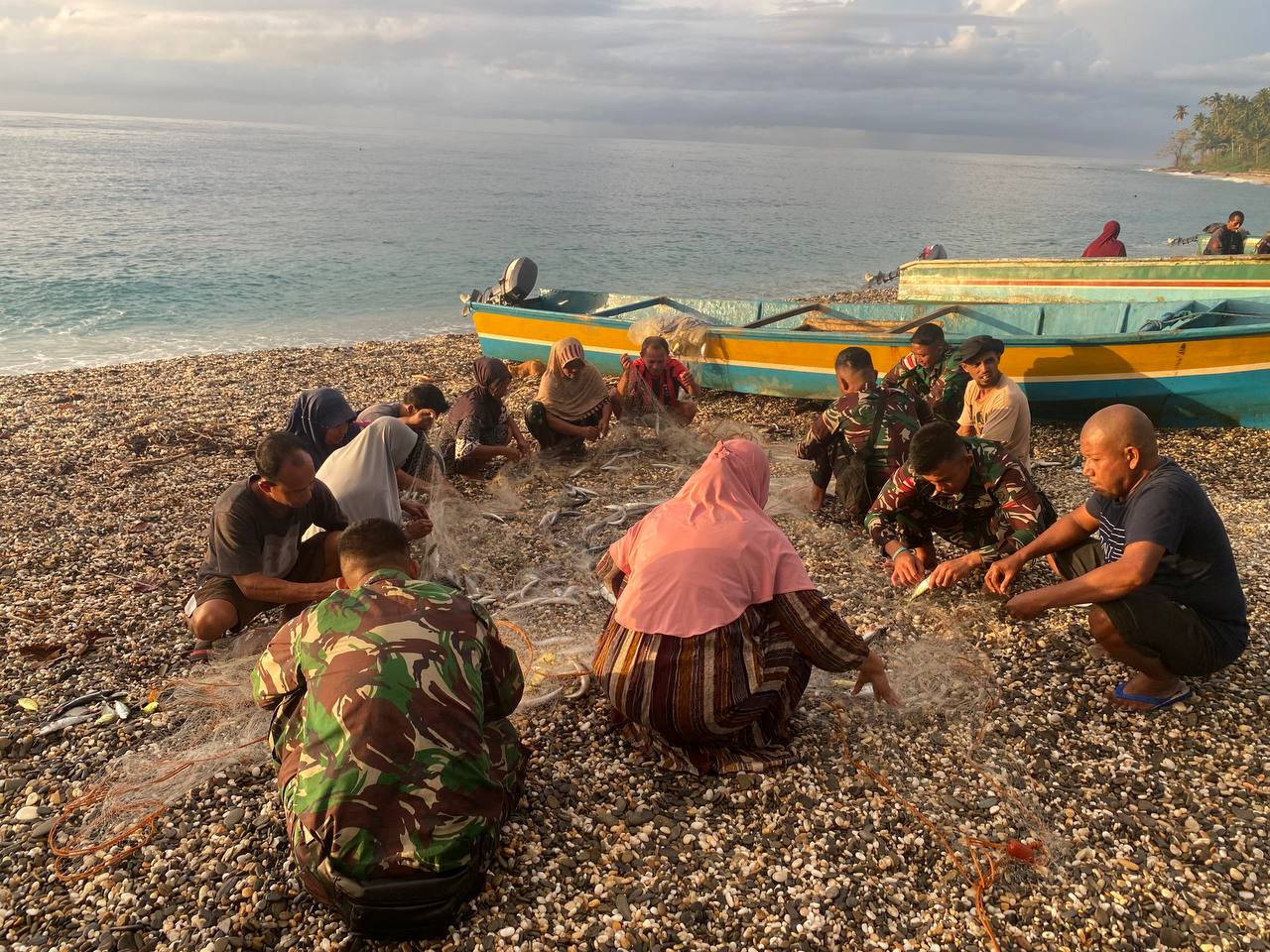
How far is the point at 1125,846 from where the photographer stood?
124 inches

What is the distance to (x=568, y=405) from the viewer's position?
7.65 m

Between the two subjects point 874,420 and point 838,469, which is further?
point 838,469

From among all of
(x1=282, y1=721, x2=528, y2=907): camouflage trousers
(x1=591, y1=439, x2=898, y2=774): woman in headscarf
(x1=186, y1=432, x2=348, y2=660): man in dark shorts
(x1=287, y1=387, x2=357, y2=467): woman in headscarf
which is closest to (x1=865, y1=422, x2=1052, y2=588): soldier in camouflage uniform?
(x1=591, y1=439, x2=898, y2=774): woman in headscarf

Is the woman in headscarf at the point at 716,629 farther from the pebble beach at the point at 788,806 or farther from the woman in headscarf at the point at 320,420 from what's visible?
the woman in headscarf at the point at 320,420

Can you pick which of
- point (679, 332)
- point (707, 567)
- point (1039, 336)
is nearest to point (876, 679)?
point (707, 567)

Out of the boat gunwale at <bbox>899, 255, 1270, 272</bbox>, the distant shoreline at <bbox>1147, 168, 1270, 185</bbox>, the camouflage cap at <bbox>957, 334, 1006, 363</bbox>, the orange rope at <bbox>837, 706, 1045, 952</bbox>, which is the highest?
the distant shoreline at <bbox>1147, 168, 1270, 185</bbox>

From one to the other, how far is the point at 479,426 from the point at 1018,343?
18.8 ft

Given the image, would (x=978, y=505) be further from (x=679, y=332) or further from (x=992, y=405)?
(x=679, y=332)

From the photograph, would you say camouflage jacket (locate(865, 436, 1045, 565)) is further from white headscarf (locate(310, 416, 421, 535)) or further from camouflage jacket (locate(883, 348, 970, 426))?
white headscarf (locate(310, 416, 421, 535))

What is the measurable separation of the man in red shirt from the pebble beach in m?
2.60

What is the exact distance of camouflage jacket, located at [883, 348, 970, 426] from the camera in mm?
7293

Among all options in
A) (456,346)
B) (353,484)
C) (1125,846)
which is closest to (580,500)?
A: (353,484)

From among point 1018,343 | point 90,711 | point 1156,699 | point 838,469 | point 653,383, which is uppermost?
point 1018,343

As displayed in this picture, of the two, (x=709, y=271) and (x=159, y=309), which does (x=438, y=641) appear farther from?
(x=709, y=271)
